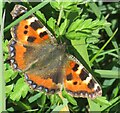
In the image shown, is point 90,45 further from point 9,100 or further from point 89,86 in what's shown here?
point 9,100

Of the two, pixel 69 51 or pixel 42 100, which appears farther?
pixel 69 51

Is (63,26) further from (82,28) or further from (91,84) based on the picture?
(91,84)

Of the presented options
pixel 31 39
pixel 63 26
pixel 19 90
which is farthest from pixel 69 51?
pixel 19 90

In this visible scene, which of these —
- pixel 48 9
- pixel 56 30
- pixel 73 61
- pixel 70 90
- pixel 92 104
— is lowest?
pixel 92 104

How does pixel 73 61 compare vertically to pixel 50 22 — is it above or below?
below

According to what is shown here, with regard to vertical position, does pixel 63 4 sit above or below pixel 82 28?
above

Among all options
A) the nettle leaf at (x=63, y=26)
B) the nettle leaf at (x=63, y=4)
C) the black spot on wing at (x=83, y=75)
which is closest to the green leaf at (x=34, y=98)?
the black spot on wing at (x=83, y=75)

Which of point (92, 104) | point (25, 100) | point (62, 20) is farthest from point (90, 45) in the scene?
point (25, 100)
